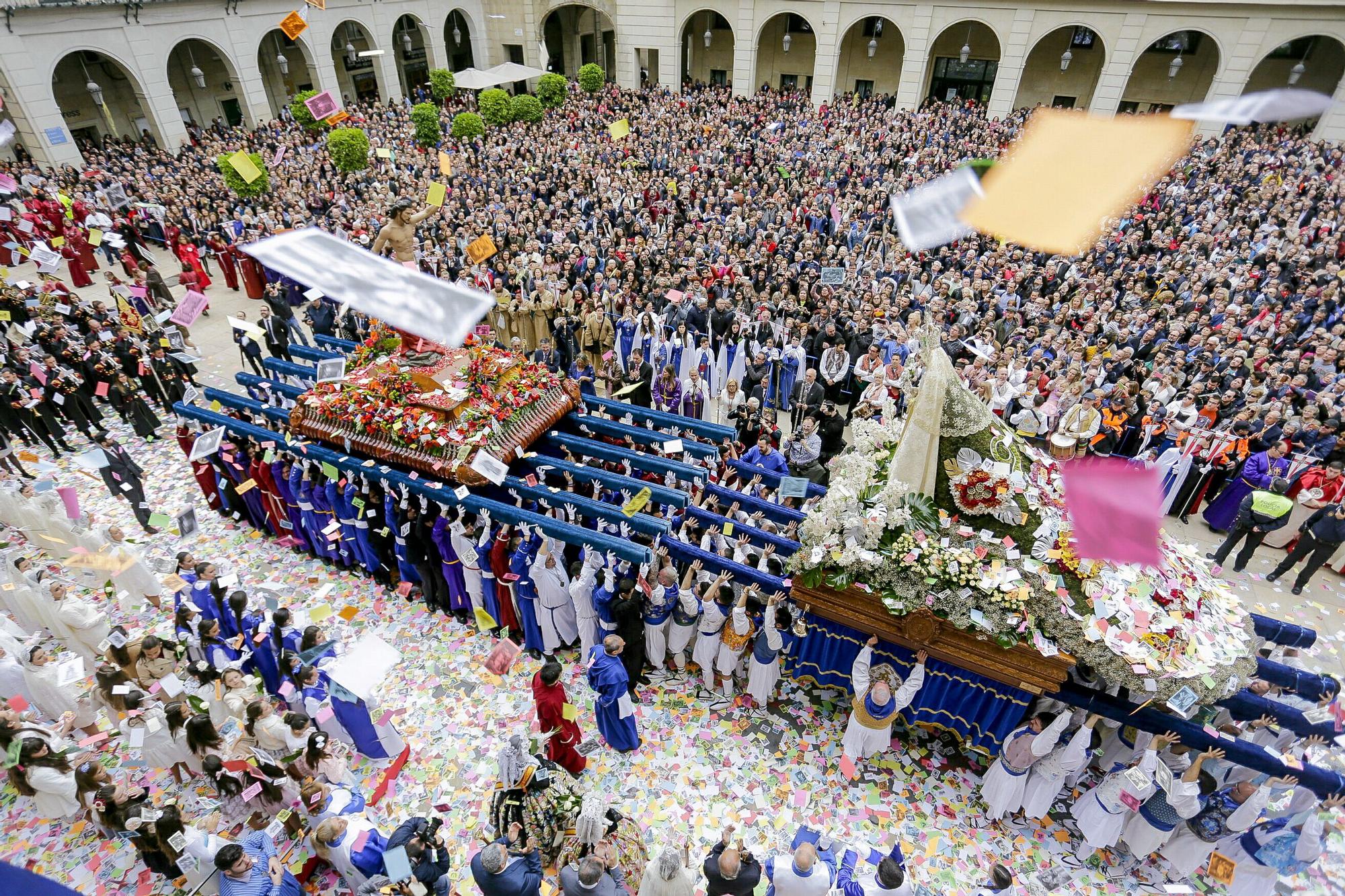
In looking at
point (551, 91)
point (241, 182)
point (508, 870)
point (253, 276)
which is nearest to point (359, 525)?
point (508, 870)

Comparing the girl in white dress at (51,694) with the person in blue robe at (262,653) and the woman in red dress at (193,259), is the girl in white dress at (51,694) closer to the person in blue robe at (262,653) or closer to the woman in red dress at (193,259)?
the person in blue robe at (262,653)

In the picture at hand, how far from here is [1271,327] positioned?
12742mm

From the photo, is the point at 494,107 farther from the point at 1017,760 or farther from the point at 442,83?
the point at 1017,760

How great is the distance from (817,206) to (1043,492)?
50.6ft

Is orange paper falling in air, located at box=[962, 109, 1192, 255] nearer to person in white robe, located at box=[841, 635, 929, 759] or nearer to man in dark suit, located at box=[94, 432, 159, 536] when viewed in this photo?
person in white robe, located at box=[841, 635, 929, 759]

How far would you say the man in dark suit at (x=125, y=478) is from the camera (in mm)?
9766

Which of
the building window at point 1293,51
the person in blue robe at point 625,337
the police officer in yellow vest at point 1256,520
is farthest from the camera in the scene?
the building window at point 1293,51

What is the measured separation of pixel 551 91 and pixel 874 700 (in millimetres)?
33067

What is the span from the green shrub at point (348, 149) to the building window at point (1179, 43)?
112ft

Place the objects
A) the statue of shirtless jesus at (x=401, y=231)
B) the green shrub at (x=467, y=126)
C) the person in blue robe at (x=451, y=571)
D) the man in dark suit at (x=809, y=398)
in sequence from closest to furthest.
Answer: the person in blue robe at (x=451, y=571), the statue of shirtless jesus at (x=401, y=231), the man in dark suit at (x=809, y=398), the green shrub at (x=467, y=126)

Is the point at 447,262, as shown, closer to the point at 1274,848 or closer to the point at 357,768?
the point at 357,768

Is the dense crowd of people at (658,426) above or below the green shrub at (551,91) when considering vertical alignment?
below

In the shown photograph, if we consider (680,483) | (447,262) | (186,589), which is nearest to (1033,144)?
(680,483)

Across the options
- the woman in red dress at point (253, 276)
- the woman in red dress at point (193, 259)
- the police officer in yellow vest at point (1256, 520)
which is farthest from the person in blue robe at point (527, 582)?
the woman in red dress at point (193, 259)
